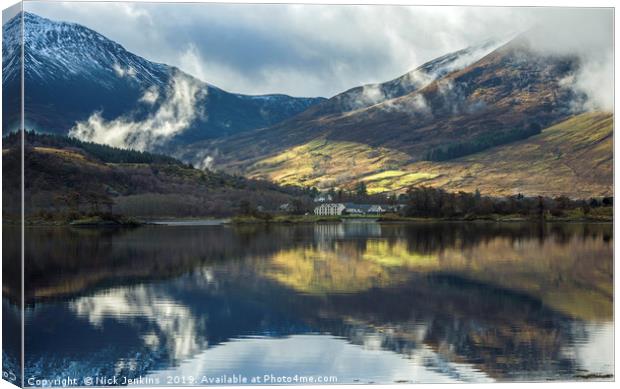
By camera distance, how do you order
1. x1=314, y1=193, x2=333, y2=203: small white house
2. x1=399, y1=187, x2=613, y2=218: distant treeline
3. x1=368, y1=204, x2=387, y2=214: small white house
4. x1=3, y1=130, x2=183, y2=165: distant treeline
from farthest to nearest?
1. x1=314, y1=193, x2=333, y2=203: small white house
2. x1=368, y1=204, x2=387, y2=214: small white house
3. x1=399, y1=187, x2=613, y2=218: distant treeline
4. x1=3, y1=130, x2=183, y2=165: distant treeline

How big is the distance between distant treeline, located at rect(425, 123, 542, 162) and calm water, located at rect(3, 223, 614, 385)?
5.18ft

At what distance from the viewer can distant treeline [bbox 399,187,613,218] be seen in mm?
18750

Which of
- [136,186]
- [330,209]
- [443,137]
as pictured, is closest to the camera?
[443,137]

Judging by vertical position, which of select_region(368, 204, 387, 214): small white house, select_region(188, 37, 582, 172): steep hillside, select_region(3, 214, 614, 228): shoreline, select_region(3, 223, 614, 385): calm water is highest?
select_region(188, 37, 582, 172): steep hillside

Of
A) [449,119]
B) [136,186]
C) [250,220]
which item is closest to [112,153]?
[136,186]

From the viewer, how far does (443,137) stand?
66.5 ft

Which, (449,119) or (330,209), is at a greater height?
(449,119)

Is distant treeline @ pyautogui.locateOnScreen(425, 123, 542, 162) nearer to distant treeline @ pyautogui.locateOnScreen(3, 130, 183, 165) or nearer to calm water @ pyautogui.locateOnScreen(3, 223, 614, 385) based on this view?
calm water @ pyautogui.locateOnScreen(3, 223, 614, 385)

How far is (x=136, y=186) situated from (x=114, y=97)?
3486 millimetres

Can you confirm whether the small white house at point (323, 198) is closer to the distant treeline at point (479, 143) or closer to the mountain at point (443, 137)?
the mountain at point (443, 137)

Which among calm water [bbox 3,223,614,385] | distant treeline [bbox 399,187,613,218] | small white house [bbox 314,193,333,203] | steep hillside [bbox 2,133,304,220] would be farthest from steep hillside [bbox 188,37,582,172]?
small white house [bbox 314,193,333,203]

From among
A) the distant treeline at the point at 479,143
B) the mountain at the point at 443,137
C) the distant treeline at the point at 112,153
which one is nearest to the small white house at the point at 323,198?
the mountain at the point at 443,137

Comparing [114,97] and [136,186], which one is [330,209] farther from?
[114,97]

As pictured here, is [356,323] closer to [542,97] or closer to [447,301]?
[447,301]
